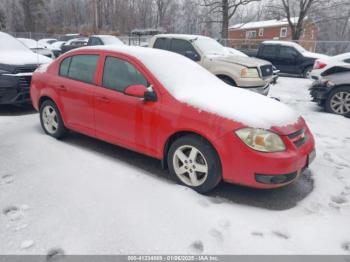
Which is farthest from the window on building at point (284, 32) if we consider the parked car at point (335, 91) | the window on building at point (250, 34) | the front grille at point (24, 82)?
the front grille at point (24, 82)

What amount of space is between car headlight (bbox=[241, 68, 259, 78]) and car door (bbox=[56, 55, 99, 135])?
4528 millimetres

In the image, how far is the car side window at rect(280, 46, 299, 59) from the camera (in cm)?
1494

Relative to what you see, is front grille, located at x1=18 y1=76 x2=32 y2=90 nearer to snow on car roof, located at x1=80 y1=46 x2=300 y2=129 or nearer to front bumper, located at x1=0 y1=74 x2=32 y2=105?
front bumper, located at x1=0 y1=74 x2=32 y2=105

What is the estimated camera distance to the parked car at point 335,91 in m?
7.48

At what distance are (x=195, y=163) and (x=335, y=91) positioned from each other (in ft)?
18.2

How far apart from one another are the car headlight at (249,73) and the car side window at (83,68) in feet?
14.8

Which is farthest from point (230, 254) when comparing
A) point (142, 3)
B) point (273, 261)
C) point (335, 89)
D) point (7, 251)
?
point (142, 3)

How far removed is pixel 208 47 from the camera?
9.14 meters

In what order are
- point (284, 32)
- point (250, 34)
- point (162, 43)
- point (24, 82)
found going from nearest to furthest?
point (24, 82) < point (162, 43) < point (284, 32) < point (250, 34)

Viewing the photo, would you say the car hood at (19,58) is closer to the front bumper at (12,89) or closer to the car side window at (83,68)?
the front bumper at (12,89)

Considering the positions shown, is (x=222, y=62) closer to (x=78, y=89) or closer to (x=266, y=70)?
(x=266, y=70)

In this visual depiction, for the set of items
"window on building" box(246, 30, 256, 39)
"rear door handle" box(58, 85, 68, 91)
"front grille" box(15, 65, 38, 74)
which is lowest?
"rear door handle" box(58, 85, 68, 91)

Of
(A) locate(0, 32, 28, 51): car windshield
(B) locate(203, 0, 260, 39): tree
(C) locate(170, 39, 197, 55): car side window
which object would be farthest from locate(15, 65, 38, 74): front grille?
(B) locate(203, 0, 260, 39): tree

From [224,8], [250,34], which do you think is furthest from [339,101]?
[250,34]
